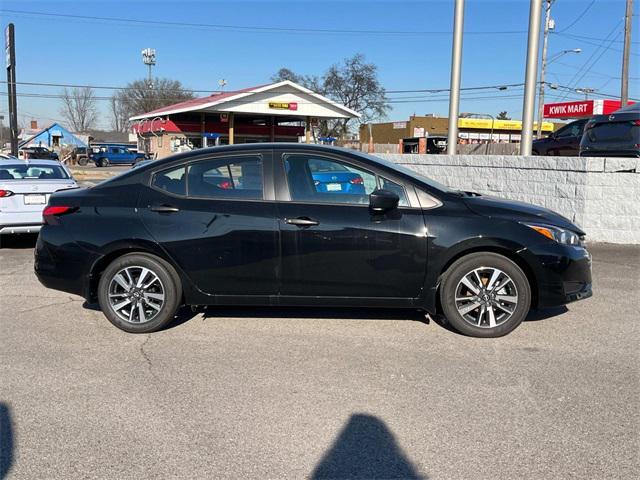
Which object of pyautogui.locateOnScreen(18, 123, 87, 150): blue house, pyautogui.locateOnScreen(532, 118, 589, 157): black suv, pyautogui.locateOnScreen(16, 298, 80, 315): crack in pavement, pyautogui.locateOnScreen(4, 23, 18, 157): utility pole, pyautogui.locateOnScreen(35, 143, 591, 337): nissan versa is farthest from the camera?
pyautogui.locateOnScreen(18, 123, 87, 150): blue house

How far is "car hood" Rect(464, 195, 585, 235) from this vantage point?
5066 millimetres

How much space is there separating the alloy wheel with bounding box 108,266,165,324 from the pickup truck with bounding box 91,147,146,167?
51035mm

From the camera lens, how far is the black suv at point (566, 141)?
18.5m

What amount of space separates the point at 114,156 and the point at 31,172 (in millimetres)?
47552

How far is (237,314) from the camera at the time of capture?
19.0 ft

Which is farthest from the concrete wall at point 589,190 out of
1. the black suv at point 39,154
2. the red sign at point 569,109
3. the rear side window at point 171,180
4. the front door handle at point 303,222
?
the black suv at point 39,154

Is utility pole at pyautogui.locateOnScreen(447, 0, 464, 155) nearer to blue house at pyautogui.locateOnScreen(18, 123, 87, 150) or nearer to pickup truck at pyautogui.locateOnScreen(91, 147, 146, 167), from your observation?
pickup truck at pyautogui.locateOnScreen(91, 147, 146, 167)

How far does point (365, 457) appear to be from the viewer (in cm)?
321

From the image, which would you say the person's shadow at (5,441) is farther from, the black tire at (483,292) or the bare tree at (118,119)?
the bare tree at (118,119)

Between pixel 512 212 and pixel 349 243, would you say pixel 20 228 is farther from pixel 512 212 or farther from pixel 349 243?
pixel 512 212

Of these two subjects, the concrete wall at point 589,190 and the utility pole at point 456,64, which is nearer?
the concrete wall at point 589,190

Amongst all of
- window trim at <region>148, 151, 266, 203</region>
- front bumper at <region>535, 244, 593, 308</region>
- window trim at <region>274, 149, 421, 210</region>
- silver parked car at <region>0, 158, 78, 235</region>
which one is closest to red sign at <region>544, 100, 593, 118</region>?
silver parked car at <region>0, 158, 78, 235</region>

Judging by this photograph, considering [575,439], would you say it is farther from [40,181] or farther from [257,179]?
[40,181]

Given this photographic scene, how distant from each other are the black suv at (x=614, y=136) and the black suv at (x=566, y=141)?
579 cm
